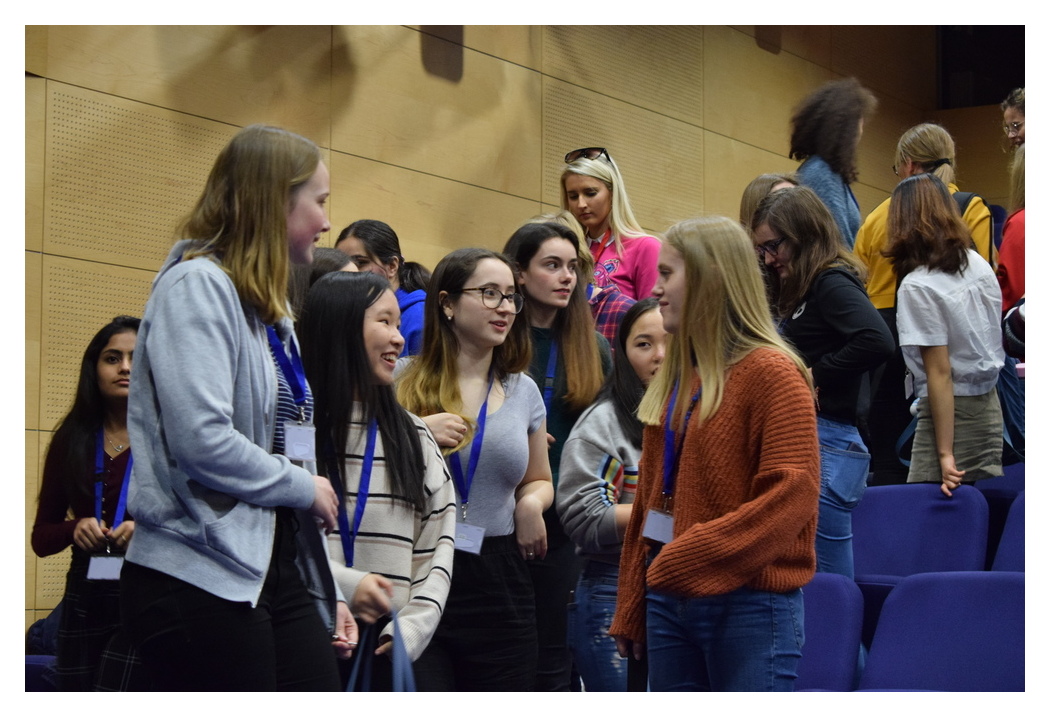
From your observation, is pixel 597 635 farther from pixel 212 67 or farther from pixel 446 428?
pixel 212 67

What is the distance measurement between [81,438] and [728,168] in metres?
4.65

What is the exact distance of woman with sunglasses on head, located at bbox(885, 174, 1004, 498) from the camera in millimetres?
3633

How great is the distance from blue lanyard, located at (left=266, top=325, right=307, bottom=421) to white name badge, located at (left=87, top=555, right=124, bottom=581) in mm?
1042

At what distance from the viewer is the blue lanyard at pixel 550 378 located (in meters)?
3.24

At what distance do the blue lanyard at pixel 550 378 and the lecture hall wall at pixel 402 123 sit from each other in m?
1.77

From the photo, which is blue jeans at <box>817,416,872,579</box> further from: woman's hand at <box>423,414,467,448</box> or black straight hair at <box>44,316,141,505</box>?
black straight hair at <box>44,316,141,505</box>

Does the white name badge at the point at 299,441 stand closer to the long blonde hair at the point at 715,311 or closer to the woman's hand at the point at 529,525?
the long blonde hair at the point at 715,311

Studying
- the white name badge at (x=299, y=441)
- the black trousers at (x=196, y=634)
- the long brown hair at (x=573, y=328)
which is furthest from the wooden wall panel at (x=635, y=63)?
the black trousers at (x=196, y=634)

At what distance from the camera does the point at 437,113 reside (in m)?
5.46

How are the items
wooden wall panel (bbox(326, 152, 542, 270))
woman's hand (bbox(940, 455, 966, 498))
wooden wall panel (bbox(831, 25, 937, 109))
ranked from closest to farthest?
woman's hand (bbox(940, 455, 966, 498)), wooden wall panel (bbox(326, 152, 542, 270)), wooden wall panel (bbox(831, 25, 937, 109))

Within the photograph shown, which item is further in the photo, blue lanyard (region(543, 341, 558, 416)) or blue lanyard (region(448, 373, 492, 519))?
blue lanyard (region(543, 341, 558, 416))

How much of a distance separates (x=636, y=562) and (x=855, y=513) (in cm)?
172

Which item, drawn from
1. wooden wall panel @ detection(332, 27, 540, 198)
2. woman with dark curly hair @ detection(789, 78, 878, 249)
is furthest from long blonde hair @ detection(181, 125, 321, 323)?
wooden wall panel @ detection(332, 27, 540, 198)

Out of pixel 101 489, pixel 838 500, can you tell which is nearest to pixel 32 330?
pixel 101 489
